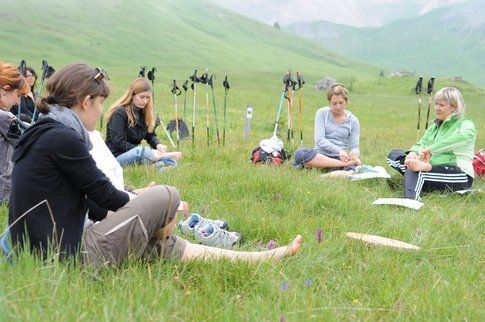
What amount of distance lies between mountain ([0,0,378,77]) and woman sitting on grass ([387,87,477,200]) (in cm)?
5696

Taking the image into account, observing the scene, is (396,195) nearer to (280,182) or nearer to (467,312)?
(280,182)

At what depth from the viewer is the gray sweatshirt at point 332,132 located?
28.3 feet

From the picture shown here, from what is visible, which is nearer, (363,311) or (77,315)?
(77,315)

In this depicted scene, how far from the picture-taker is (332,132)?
8758mm

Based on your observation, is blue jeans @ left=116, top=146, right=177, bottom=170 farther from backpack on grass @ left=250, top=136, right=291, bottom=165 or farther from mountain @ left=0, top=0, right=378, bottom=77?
mountain @ left=0, top=0, right=378, bottom=77

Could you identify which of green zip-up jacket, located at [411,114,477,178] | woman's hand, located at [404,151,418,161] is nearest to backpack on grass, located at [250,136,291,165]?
woman's hand, located at [404,151,418,161]

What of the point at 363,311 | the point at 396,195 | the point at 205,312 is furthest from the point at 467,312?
the point at 396,195

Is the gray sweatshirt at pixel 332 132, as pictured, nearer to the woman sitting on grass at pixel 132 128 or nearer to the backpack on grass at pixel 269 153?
the backpack on grass at pixel 269 153

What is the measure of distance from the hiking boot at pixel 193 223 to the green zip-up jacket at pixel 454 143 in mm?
3862

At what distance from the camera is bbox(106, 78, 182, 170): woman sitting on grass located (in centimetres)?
737

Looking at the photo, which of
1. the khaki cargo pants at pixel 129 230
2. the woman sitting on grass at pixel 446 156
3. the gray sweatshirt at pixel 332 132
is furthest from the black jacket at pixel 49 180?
the gray sweatshirt at pixel 332 132

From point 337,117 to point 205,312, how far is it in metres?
6.48

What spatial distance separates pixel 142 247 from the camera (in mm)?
3479

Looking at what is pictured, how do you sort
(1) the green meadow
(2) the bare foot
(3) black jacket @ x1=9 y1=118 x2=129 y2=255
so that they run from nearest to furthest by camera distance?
(1) the green meadow → (3) black jacket @ x1=9 y1=118 x2=129 y2=255 → (2) the bare foot
